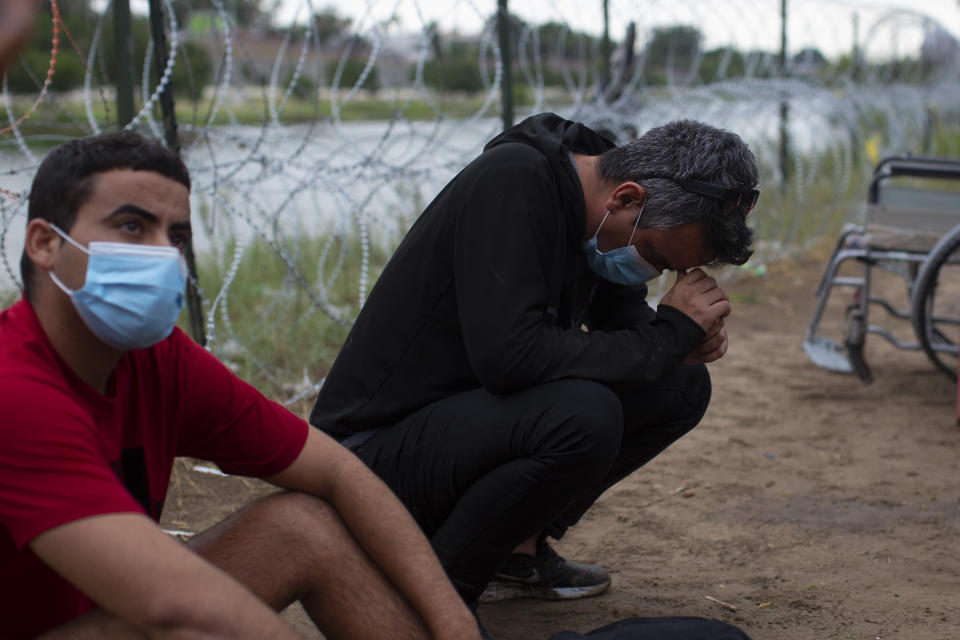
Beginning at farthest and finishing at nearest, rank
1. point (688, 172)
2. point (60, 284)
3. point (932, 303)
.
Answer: point (932, 303), point (688, 172), point (60, 284)

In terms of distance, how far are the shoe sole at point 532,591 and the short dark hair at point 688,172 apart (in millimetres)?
972

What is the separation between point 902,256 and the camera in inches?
169

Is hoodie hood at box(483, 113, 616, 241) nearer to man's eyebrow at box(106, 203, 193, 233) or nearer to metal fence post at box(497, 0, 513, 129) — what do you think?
man's eyebrow at box(106, 203, 193, 233)

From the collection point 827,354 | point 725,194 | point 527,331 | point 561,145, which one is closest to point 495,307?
Result: point 527,331

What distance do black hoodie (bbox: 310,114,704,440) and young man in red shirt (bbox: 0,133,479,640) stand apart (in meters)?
0.42

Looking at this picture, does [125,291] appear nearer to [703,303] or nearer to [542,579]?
[703,303]

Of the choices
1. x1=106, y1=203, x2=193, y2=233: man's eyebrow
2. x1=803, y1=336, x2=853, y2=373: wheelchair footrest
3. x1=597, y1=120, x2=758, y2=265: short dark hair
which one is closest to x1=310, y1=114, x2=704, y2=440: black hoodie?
x1=597, y1=120, x2=758, y2=265: short dark hair

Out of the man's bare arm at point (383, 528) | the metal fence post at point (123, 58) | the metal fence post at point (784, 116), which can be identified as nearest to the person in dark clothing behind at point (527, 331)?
the man's bare arm at point (383, 528)

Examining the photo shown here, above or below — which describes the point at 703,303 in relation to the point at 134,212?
below

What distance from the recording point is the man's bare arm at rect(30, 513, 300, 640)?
4.46ft

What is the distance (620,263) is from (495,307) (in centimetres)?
41

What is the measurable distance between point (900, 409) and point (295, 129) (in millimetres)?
2836

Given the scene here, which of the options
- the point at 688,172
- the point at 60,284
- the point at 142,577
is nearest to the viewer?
the point at 142,577

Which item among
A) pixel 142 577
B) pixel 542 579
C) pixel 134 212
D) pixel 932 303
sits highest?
pixel 134 212
